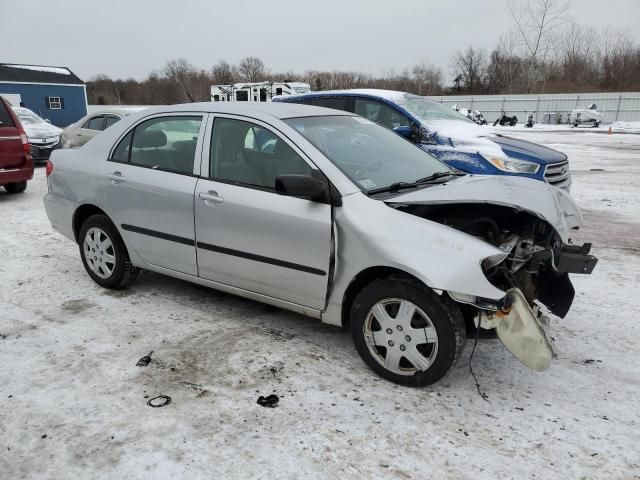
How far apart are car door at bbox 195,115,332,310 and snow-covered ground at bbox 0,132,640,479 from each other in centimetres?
47

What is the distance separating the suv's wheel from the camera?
2.81 meters

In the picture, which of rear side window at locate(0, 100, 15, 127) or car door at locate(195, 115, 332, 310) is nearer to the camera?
car door at locate(195, 115, 332, 310)

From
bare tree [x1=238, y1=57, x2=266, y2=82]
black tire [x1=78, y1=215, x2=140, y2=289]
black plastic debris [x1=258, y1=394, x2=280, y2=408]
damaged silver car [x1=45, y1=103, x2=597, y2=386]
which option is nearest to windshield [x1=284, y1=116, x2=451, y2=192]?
damaged silver car [x1=45, y1=103, x2=597, y2=386]

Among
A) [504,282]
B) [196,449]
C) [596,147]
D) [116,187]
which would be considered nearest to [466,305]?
[504,282]

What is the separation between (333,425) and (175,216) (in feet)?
Answer: 6.62

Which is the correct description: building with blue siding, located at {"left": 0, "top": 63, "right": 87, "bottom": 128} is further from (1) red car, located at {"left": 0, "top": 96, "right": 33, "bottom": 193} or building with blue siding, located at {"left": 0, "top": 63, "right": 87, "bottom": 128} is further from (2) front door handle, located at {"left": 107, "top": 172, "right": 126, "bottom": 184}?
(2) front door handle, located at {"left": 107, "top": 172, "right": 126, "bottom": 184}

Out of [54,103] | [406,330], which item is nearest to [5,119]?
[406,330]

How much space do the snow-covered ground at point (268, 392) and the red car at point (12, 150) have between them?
4.79m

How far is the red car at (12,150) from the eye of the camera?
26.9 ft

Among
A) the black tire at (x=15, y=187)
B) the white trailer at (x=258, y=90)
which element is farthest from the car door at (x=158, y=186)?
the white trailer at (x=258, y=90)

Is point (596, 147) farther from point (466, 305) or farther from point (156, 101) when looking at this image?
point (156, 101)

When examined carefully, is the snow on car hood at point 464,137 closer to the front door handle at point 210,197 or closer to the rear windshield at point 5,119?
the front door handle at point 210,197

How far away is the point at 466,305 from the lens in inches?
115

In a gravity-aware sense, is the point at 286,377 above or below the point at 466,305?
below
